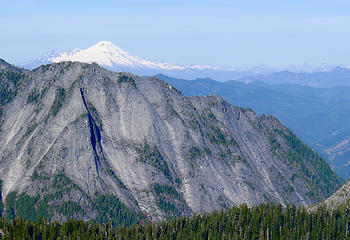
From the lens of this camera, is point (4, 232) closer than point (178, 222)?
Yes

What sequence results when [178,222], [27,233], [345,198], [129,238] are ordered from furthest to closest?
1. [345,198]
2. [178,222]
3. [129,238]
4. [27,233]

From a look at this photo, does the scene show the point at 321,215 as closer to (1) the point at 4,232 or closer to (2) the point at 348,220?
(2) the point at 348,220

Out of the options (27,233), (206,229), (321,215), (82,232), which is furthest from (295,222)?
(27,233)

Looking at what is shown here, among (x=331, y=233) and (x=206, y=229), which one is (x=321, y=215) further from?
(x=206, y=229)

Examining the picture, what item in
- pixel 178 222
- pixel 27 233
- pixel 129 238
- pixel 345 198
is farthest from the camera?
pixel 345 198

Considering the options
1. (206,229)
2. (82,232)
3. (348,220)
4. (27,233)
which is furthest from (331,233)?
A: (27,233)

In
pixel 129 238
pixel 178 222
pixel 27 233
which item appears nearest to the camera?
pixel 27 233
